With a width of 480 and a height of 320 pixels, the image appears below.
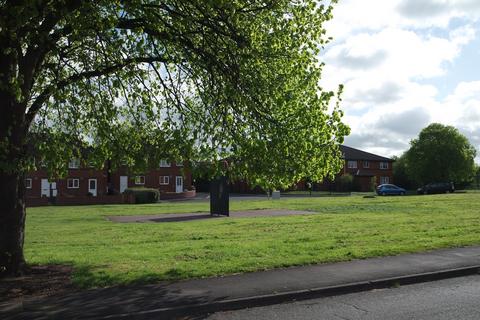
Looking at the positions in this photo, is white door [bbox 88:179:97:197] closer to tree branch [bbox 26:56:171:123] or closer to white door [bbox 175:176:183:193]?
white door [bbox 175:176:183:193]

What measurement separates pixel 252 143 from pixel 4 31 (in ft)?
15.4

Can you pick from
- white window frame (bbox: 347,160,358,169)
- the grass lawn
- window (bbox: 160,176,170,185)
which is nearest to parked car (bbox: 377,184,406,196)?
white window frame (bbox: 347,160,358,169)

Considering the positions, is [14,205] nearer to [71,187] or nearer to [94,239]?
[94,239]

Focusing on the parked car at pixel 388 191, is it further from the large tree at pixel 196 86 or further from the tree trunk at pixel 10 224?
the tree trunk at pixel 10 224

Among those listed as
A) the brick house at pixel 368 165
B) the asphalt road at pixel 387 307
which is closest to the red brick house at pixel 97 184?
the brick house at pixel 368 165

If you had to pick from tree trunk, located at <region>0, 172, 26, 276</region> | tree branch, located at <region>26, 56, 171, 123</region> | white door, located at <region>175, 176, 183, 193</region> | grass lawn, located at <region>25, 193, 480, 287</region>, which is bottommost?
grass lawn, located at <region>25, 193, 480, 287</region>

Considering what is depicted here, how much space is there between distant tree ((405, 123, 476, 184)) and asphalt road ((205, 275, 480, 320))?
80.1 metres

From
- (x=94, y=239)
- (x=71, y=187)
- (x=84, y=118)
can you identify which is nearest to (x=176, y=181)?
(x=71, y=187)

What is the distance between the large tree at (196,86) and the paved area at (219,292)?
201cm

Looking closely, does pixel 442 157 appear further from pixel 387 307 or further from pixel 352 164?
pixel 387 307

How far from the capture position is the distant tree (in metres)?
83.0

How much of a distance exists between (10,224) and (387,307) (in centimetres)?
695

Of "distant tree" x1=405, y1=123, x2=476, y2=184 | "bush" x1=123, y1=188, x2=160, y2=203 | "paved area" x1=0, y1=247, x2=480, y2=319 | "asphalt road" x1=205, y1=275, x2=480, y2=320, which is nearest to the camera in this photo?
"asphalt road" x1=205, y1=275, x2=480, y2=320

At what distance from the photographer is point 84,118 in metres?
11.7
